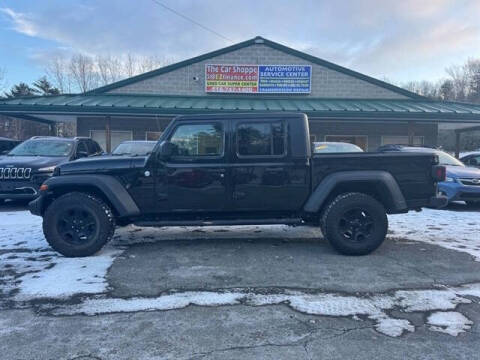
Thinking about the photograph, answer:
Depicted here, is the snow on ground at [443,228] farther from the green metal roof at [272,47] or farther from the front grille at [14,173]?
the green metal roof at [272,47]

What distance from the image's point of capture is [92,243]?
4766 millimetres

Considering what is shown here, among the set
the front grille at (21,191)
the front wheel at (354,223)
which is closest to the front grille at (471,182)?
the front wheel at (354,223)

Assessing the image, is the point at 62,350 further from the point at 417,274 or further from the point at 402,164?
the point at 402,164

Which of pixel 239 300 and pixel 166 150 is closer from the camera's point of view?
pixel 239 300

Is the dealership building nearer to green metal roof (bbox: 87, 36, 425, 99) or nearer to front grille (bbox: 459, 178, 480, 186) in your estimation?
green metal roof (bbox: 87, 36, 425, 99)

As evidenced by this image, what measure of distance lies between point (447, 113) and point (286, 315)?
1329cm

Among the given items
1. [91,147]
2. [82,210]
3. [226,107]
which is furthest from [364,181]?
[226,107]

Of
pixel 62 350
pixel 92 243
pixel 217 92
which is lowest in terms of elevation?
pixel 62 350

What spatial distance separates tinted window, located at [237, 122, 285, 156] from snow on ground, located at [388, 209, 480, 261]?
287cm

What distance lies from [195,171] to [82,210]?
1.69m

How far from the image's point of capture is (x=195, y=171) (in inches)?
191

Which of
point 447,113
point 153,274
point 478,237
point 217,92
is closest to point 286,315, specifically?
point 153,274

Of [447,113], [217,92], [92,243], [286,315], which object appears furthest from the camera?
[217,92]

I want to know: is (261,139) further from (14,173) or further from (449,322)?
(14,173)
